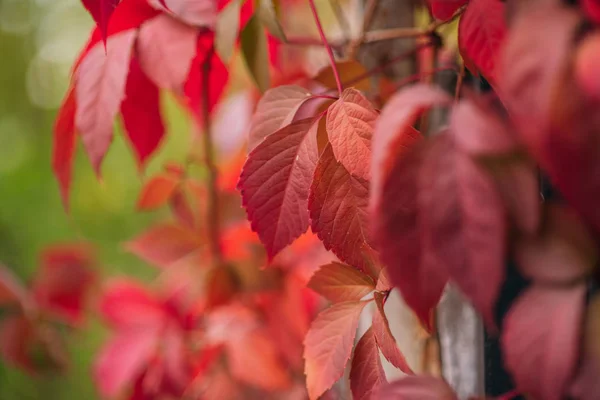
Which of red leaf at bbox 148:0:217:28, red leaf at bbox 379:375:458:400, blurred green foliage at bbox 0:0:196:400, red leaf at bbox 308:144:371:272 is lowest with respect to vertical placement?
blurred green foliage at bbox 0:0:196:400

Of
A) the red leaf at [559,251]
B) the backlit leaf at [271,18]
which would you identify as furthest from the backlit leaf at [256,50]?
the red leaf at [559,251]

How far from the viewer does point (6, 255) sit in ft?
4.62

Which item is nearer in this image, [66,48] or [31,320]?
[31,320]

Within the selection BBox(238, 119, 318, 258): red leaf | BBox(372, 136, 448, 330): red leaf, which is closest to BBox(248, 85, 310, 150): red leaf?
BBox(238, 119, 318, 258): red leaf

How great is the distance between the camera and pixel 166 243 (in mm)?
665

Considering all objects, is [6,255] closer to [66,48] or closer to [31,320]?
[66,48]

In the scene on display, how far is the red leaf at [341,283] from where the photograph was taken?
0.29m

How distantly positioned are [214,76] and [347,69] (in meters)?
0.10

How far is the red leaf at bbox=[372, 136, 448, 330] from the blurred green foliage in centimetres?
129

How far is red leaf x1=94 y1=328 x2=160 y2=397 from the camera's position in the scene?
2.03 ft

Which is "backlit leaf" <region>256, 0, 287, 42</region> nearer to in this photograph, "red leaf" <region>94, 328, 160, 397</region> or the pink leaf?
the pink leaf

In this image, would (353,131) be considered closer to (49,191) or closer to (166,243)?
(166,243)

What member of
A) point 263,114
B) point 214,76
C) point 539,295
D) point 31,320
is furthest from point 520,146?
point 31,320

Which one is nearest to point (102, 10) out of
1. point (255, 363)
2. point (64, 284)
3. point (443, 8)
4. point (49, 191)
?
point (443, 8)
